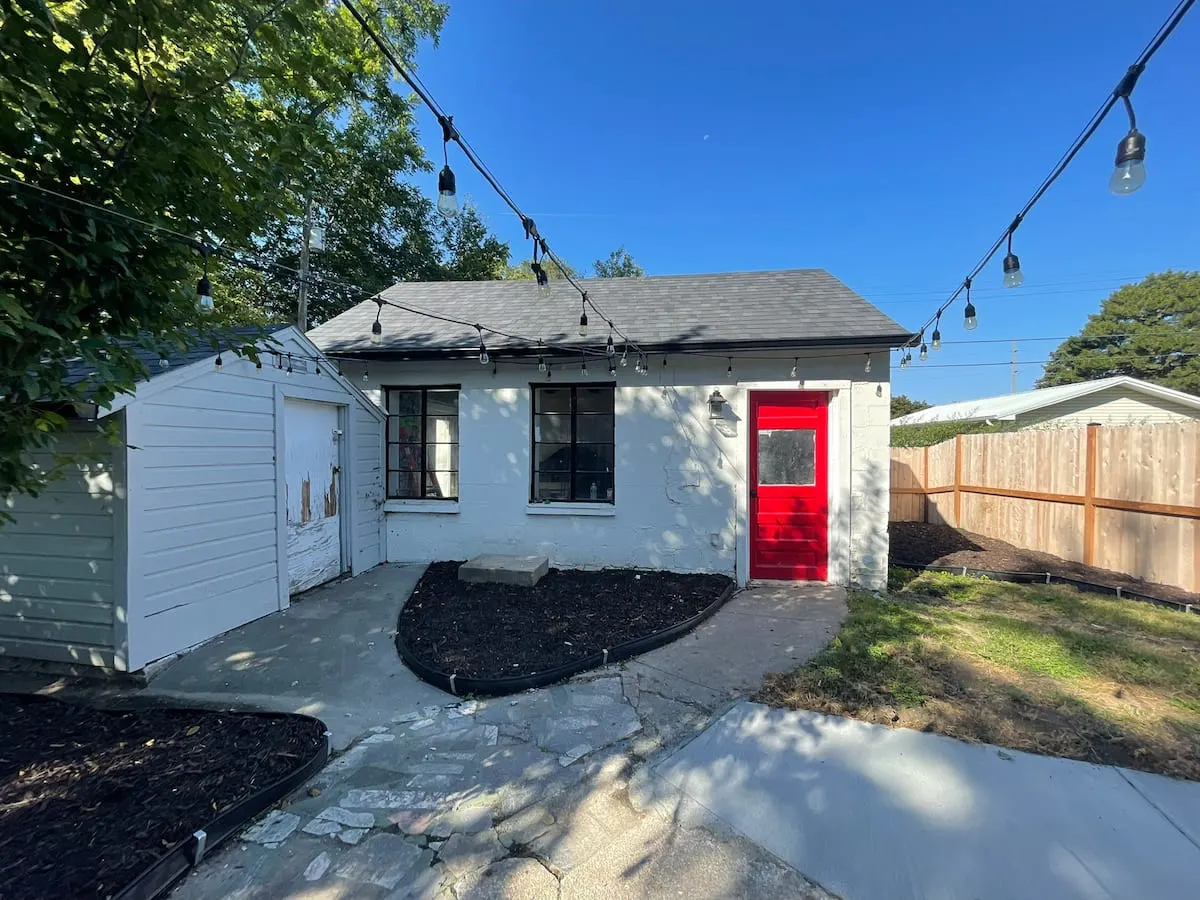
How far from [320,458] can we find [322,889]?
4.85 metres

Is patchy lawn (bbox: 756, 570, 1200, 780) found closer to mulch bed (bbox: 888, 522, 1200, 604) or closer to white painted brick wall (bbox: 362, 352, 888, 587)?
mulch bed (bbox: 888, 522, 1200, 604)

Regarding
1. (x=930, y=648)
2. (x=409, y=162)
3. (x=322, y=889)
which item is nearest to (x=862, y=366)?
(x=930, y=648)

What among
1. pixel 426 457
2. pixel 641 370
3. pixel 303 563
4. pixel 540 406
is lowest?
pixel 303 563

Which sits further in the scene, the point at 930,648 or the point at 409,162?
the point at 409,162

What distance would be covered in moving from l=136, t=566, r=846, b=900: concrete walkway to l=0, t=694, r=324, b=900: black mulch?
0.27 metres

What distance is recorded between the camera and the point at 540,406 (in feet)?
23.2

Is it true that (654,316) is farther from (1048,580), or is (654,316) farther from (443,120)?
(1048,580)

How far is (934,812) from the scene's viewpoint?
8.10 feet

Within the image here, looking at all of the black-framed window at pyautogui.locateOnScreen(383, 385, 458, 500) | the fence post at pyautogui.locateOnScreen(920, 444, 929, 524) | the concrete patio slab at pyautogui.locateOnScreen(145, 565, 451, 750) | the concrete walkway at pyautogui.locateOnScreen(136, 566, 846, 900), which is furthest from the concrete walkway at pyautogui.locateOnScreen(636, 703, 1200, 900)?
the fence post at pyautogui.locateOnScreen(920, 444, 929, 524)

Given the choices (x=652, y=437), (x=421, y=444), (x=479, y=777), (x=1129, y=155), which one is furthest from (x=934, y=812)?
(x=421, y=444)

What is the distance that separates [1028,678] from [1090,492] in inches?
181

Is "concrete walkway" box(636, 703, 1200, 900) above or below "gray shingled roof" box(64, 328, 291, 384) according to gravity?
below

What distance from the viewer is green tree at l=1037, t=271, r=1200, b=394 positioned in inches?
1203

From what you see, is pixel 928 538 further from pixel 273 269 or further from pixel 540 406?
pixel 273 269
